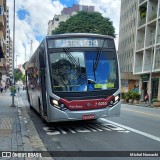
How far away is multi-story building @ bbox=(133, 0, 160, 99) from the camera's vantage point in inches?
1578

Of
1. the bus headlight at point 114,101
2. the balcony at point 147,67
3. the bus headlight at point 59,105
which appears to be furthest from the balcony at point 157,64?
the bus headlight at point 59,105

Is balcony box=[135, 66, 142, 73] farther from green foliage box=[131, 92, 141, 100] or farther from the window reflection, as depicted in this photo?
the window reflection

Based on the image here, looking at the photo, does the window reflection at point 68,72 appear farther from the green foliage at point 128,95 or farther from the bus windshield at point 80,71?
the green foliage at point 128,95

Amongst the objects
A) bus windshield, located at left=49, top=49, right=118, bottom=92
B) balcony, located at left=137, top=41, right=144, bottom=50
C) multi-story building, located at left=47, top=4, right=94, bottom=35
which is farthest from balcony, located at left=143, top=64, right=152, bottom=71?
multi-story building, located at left=47, top=4, right=94, bottom=35

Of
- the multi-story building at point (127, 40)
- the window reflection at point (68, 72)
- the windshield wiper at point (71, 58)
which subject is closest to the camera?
the window reflection at point (68, 72)

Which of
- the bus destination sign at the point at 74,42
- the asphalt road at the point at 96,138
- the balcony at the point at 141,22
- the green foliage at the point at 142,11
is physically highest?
the green foliage at the point at 142,11

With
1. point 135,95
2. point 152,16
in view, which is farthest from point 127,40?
point 135,95

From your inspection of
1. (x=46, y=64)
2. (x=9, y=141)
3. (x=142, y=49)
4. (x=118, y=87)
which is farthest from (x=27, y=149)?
(x=142, y=49)

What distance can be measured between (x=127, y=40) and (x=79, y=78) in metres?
53.6

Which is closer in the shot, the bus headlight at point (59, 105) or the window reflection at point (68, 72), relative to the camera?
the bus headlight at point (59, 105)

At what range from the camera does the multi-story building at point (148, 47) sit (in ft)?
132

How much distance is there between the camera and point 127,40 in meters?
62.3

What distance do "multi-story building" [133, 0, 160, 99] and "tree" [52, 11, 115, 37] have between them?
7396 millimetres

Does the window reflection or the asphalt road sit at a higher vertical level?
the window reflection
